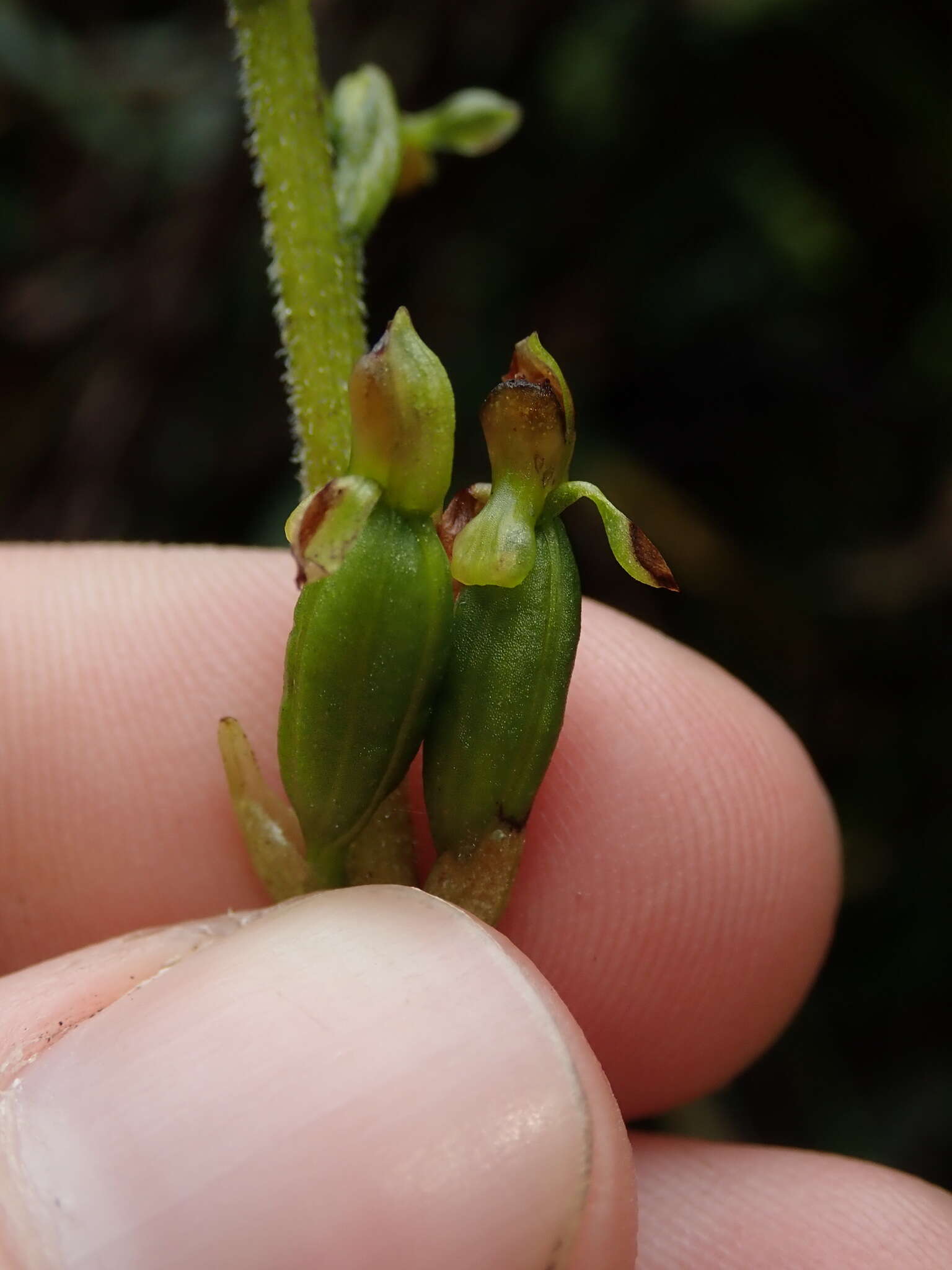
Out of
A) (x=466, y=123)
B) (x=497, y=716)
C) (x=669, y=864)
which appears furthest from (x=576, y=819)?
(x=466, y=123)

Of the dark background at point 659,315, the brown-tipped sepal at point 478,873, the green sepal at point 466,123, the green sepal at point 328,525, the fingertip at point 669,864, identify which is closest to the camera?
the green sepal at point 328,525

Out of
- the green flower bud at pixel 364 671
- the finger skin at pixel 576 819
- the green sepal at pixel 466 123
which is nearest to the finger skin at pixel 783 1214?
the finger skin at pixel 576 819

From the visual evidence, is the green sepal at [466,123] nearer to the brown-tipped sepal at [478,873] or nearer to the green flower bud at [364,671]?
the green flower bud at [364,671]

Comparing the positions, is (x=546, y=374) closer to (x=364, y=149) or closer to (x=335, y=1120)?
(x=364, y=149)

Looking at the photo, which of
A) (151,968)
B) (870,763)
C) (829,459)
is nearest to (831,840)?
(151,968)

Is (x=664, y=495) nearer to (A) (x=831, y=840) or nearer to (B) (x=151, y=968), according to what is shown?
(A) (x=831, y=840)
